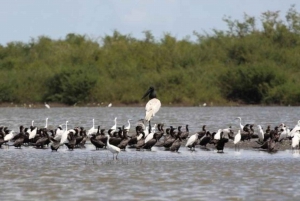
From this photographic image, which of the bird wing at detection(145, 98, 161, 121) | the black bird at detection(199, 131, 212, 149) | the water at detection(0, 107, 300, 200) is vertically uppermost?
the bird wing at detection(145, 98, 161, 121)

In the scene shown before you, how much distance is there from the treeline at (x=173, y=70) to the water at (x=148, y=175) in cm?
3408

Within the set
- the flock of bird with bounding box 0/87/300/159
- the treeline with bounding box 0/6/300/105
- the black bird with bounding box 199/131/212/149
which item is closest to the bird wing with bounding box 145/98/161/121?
the flock of bird with bounding box 0/87/300/159

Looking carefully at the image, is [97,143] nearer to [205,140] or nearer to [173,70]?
[205,140]

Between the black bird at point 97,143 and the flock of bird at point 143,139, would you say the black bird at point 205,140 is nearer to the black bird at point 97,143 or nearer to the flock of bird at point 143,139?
the flock of bird at point 143,139

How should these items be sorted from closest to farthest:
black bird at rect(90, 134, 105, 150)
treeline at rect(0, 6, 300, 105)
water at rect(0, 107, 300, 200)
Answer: water at rect(0, 107, 300, 200), black bird at rect(90, 134, 105, 150), treeline at rect(0, 6, 300, 105)

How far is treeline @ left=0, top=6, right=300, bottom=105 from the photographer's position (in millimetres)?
57125

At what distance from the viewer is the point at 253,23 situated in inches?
2847

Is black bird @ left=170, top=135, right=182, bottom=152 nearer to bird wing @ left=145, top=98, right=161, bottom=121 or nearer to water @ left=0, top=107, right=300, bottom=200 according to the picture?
water @ left=0, top=107, right=300, bottom=200

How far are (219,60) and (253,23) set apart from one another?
28.2 feet

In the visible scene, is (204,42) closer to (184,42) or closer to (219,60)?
(184,42)

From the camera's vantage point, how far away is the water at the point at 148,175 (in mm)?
14430

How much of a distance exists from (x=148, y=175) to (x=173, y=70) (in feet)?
146

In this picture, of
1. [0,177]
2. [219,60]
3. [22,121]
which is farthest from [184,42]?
[0,177]

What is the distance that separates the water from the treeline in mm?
34081
